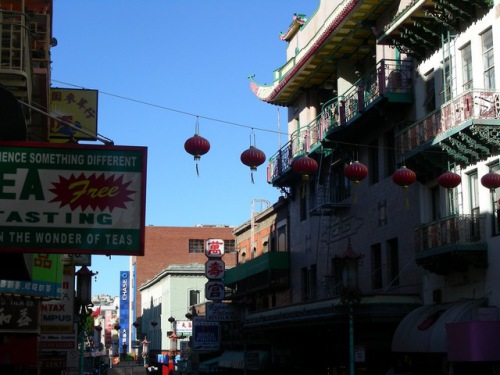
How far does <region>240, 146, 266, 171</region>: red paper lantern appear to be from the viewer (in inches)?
792

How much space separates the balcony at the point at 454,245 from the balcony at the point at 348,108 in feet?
18.1

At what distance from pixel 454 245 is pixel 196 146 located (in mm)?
8252

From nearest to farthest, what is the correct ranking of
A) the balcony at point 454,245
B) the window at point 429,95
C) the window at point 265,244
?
the balcony at point 454,245, the window at point 429,95, the window at point 265,244

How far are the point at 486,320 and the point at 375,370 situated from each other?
8.72m

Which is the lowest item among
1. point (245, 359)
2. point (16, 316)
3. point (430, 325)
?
point (245, 359)

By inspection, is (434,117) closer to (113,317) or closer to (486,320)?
(486,320)

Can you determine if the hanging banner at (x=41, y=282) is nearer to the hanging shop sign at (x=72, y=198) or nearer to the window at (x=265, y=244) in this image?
the hanging shop sign at (x=72, y=198)

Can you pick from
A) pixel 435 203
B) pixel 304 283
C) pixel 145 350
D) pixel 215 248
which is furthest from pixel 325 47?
pixel 145 350

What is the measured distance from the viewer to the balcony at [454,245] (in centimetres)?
2266

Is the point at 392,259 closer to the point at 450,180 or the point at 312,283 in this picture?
the point at 450,180

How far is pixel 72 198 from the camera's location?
8.46m

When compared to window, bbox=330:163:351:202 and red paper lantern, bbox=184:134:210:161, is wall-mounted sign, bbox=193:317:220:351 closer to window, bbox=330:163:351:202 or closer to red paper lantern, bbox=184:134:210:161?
window, bbox=330:163:351:202

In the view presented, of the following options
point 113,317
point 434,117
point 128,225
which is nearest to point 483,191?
point 434,117

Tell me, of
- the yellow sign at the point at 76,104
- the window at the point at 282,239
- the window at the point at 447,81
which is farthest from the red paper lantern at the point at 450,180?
the window at the point at 282,239
